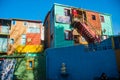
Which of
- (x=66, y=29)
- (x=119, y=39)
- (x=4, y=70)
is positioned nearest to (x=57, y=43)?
(x=66, y=29)

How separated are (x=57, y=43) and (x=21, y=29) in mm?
9821

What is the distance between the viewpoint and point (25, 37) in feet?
105

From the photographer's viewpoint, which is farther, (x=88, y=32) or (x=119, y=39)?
(x=88, y=32)

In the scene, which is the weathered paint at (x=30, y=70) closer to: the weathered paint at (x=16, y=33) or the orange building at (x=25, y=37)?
the orange building at (x=25, y=37)

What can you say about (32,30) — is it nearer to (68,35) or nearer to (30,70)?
(68,35)

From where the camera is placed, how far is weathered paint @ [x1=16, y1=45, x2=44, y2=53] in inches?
1177

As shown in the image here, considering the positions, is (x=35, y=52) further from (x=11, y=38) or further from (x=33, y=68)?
(x=33, y=68)

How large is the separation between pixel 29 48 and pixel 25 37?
2858mm

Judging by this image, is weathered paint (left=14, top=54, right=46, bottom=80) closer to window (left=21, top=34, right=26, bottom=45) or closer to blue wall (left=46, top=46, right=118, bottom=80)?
blue wall (left=46, top=46, right=118, bottom=80)

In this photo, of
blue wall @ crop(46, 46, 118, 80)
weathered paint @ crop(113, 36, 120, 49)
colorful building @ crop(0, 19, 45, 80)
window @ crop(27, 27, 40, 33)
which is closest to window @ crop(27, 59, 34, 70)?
colorful building @ crop(0, 19, 45, 80)

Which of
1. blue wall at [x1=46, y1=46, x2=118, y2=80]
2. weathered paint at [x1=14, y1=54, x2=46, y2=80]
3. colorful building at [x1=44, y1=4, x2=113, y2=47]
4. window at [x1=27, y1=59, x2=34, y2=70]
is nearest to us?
blue wall at [x1=46, y1=46, x2=118, y2=80]

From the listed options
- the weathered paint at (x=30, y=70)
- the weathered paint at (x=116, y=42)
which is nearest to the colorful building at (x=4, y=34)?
the weathered paint at (x=30, y=70)

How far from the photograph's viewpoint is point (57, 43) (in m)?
26.3

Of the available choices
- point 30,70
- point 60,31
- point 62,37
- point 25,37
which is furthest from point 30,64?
point 25,37
